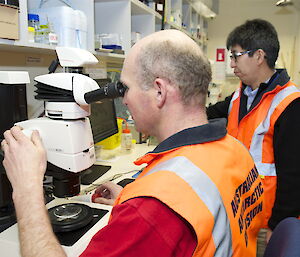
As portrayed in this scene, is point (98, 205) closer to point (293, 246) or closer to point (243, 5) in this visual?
point (293, 246)

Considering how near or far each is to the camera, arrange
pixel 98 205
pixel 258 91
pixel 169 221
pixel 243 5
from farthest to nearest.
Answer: pixel 243 5 → pixel 258 91 → pixel 98 205 → pixel 169 221

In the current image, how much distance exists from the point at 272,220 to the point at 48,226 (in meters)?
1.24

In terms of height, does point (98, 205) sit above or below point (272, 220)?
above

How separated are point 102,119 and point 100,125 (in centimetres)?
6

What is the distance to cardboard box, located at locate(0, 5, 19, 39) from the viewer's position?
1.07 m

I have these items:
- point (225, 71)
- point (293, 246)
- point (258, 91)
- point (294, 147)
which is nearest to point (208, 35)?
point (225, 71)

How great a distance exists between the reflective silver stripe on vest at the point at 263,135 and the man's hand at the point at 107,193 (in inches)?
32.8

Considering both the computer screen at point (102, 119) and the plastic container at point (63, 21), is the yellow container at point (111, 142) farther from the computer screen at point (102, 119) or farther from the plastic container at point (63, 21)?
the plastic container at point (63, 21)

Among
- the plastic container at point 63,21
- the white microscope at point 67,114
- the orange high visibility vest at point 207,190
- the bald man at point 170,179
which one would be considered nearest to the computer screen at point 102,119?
the plastic container at point 63,21

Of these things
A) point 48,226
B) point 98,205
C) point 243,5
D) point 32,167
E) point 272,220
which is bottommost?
point 272,220

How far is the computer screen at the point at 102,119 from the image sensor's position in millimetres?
1870

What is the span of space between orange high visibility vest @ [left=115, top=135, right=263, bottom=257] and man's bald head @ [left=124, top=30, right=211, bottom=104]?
0.57 ft

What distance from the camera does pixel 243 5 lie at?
15.6 ft

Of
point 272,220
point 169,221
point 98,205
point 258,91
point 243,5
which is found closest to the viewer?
point 169,221
